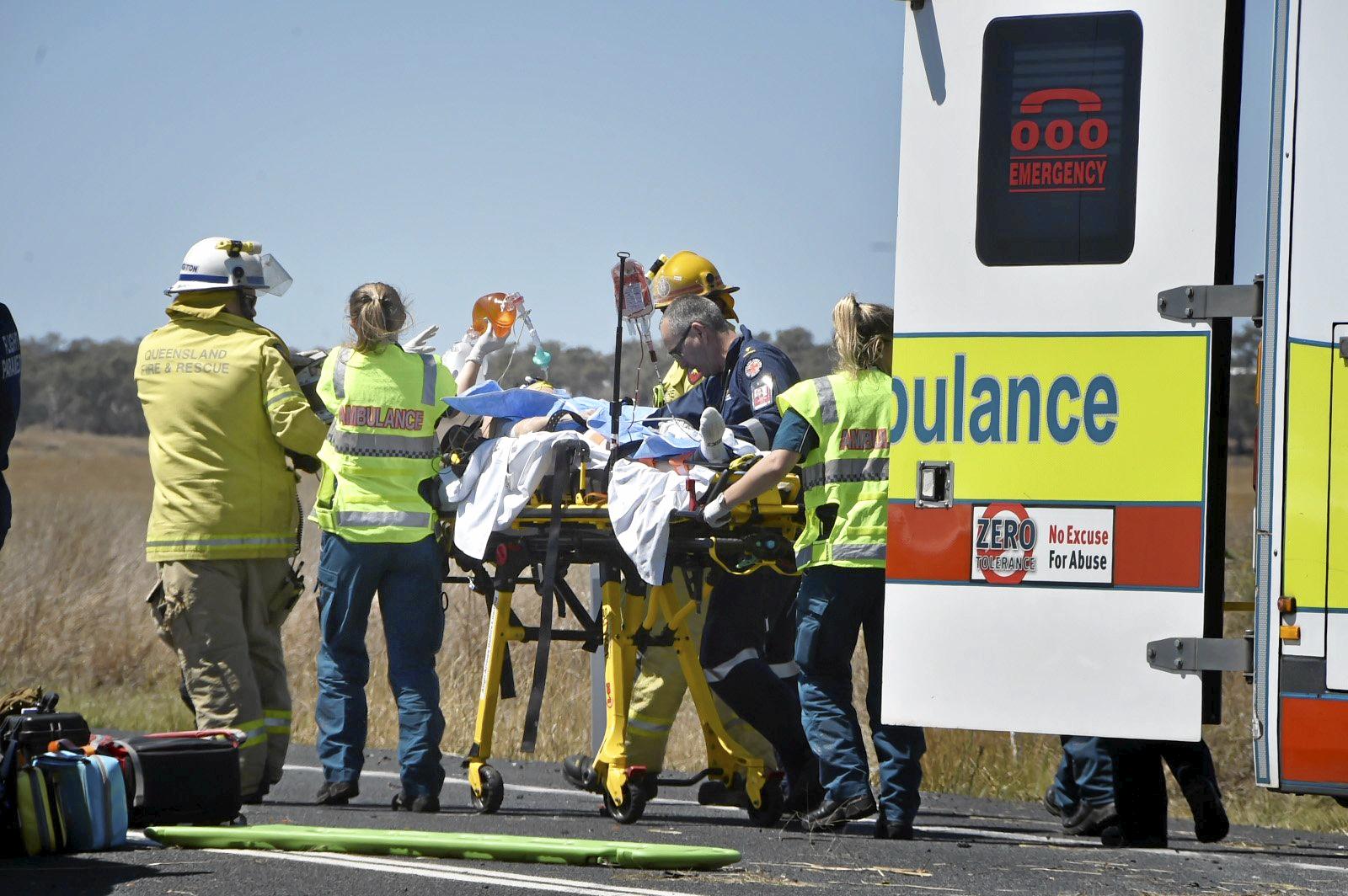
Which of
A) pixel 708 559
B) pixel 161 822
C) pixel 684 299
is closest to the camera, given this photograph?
pixel 161 822

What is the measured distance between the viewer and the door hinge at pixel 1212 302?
4586 mm

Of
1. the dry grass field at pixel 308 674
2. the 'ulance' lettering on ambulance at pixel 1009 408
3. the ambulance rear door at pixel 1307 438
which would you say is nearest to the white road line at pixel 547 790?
the dry grass field at pixel 308 674

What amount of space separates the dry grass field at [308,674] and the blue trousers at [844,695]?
2142 millimetres

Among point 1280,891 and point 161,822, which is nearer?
point 1280,891

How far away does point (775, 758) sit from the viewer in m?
7.61

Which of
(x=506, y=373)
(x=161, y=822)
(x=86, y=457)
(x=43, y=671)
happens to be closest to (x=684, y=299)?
(x=506, y=373)

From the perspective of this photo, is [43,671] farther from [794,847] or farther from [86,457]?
[86,457]

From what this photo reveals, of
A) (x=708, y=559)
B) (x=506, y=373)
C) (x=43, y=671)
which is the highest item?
(x=506, y=373)

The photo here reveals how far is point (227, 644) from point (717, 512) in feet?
6.59

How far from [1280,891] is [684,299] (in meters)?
3.50

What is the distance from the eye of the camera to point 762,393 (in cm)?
739

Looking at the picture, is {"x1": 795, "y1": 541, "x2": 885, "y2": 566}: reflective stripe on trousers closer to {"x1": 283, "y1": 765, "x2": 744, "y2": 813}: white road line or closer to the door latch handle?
{"x1": 283, "y1": 765, "x2": 744, "y2": 813}: white road line

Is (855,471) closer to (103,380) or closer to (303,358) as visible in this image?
(303,358)

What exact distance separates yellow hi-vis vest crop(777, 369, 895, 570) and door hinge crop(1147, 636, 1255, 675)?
6.99 feet
